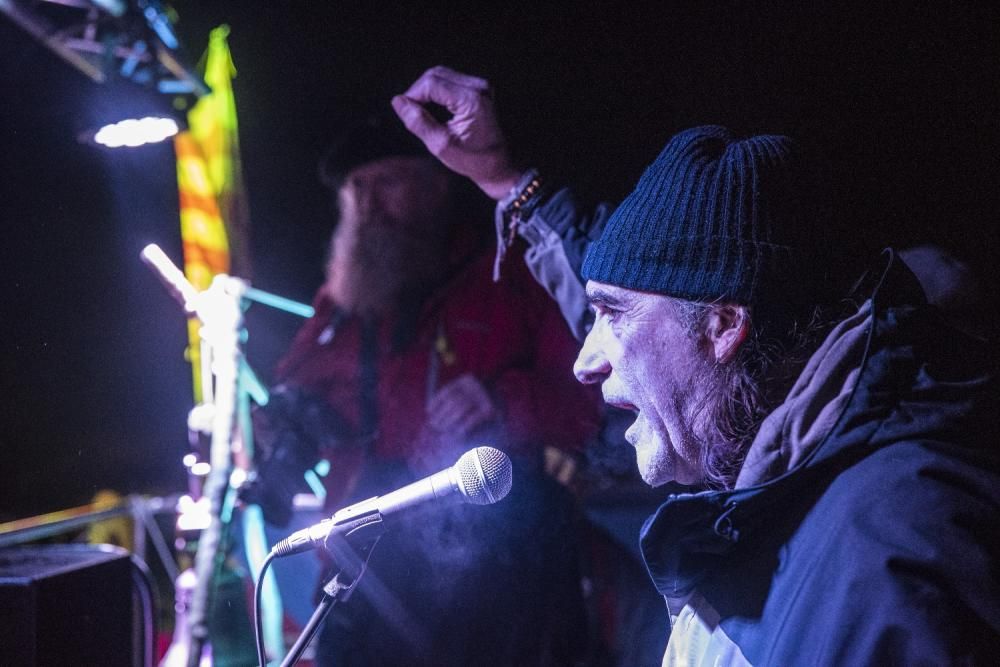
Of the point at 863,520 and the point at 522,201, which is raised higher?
the point at 522,201

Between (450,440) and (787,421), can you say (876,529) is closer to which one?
A: (787,421)

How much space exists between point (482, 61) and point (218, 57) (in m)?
1.25

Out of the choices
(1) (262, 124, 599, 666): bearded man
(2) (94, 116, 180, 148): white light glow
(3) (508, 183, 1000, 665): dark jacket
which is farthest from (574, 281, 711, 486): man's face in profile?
(2) (94, 116, 180, 148): white light glow

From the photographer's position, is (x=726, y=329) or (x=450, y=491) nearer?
(x=450, y=491)

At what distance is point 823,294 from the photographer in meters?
1.50

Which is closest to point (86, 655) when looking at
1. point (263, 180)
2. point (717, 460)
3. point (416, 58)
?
point (717, 460)

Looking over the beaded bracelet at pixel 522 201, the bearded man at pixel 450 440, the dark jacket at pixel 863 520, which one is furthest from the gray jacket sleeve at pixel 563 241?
the dark jacket at pixel 863 520

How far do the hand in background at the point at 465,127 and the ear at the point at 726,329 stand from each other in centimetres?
81

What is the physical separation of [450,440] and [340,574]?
1.40 m

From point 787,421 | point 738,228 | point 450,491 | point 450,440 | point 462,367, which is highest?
point 738,228

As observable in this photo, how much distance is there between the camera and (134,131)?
2.92 metres

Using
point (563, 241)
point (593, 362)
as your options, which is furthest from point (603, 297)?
point (563, 241)

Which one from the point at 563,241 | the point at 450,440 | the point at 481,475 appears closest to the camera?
the point at 481,475

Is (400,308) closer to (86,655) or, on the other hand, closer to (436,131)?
(436,131)
